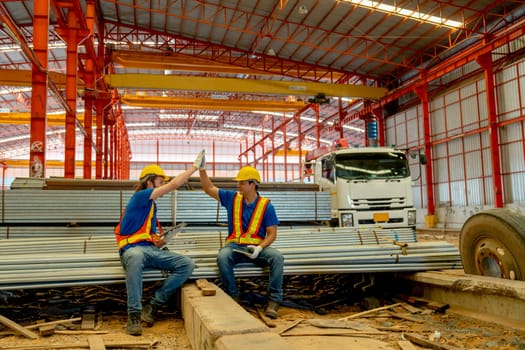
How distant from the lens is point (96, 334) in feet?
12.6

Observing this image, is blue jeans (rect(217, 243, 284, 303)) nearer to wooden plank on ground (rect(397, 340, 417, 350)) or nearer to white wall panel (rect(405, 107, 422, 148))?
wooden plank on ground (rect(397, 340, 417, 350))

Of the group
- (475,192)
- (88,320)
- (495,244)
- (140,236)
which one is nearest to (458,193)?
(475,192)

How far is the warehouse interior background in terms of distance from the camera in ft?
48.2

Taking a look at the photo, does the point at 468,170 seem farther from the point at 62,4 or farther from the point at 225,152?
the point at 225,152

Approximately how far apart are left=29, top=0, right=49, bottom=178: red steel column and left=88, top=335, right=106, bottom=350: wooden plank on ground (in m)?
6.73

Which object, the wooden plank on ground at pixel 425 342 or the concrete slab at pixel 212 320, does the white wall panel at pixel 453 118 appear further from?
the concrete slab at pixel 212 320

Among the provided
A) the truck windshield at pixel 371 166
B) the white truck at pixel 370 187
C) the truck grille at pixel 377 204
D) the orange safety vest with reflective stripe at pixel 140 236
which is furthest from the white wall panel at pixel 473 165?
the orange safety vest with reflective stripe at pixel 140 236

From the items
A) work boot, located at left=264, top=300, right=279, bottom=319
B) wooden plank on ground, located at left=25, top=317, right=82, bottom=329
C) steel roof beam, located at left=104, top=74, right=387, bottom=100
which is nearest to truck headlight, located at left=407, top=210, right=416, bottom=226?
work boot, located at left=264, top=300, right=279, bottom=319

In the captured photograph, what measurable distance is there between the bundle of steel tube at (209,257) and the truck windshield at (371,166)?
3.26 meters

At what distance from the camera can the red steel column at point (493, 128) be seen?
14.6 metres

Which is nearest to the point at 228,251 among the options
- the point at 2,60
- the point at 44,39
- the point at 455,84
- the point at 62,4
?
the point at 44,39

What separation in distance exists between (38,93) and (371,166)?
7068 mm

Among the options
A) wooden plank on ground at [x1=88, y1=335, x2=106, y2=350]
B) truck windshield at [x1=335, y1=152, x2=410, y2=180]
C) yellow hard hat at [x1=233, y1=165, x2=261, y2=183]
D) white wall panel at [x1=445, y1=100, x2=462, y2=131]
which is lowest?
wooden plank on ground at [x1=88, y1=335, x2=106, y2=350]

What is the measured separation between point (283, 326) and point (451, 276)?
1925mm
